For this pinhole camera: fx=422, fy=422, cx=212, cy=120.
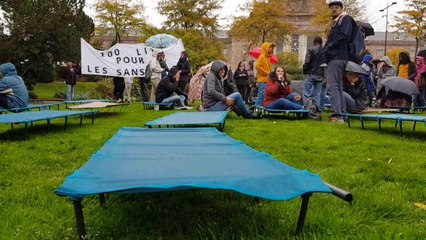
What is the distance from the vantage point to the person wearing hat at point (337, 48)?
7.91 m

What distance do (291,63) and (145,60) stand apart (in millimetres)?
32322

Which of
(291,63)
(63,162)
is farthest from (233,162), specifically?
(291,63)

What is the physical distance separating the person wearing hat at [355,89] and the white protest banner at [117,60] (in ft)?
25.8

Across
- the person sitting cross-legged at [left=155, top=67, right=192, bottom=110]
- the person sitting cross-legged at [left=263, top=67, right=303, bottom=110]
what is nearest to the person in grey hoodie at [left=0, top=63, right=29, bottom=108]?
the person sitting cross-legged at [left=155, top=67, right=192, bottom=110]

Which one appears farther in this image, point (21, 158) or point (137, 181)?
point (21, 158)

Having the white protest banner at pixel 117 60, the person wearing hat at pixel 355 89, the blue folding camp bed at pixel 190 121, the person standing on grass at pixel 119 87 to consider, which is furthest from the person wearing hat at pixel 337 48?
the person standing on grass at pixel 119 87

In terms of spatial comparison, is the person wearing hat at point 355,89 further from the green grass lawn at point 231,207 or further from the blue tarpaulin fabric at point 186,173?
the blue tarpaulin fabric at point 186,173

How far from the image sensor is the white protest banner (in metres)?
14.1

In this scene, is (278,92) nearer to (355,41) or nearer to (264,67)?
(264,67)

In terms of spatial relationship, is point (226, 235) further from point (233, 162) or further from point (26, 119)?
point (26, 119)

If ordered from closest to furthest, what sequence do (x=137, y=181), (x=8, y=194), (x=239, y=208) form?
(x=137, y=181)
(x=239, y=208)
(x=8, y=194)

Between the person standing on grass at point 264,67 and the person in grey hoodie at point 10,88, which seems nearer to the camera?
the person in grey hoodie at point 10,88

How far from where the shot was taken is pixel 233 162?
2.73 m

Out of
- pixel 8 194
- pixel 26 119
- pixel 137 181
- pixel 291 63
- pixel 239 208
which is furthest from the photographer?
pixel 291 63
